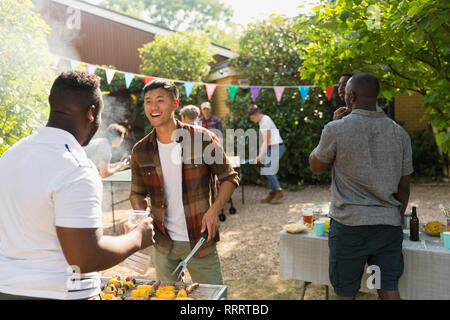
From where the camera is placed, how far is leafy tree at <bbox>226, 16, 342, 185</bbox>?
398 inches

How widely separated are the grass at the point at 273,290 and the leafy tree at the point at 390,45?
81.5 inches

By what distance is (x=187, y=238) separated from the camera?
110 inches

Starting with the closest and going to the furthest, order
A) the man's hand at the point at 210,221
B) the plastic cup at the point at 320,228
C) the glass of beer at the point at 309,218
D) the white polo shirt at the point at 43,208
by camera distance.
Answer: the white polo shirt at the point at 43,208 < the man's hand at the point at 210,221 < the plastic cup at the point at 320,228 < the glass of beer at the point at 309,218

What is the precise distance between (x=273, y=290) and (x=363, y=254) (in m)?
1.86

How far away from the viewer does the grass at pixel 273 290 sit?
4.21m

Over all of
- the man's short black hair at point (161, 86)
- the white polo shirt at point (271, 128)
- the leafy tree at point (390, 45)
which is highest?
the leafy tree at point (390, 45)

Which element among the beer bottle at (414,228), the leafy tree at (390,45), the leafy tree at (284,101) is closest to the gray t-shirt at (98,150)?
the leafy tree at (390,45)

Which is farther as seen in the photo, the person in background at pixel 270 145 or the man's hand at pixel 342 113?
the person in background at pixel 270 145

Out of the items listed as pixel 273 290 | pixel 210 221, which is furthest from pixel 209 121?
pixel 210 221

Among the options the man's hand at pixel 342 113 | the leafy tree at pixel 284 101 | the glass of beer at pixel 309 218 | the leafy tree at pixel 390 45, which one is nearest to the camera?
the leafy tree at pixel 390 45

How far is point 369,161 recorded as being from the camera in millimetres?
2684

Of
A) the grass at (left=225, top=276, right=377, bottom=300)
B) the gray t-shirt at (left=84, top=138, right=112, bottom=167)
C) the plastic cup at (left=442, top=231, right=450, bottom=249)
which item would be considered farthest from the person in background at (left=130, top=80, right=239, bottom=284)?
the gray t-shirt at (left=84, top=138, right=112, bottom=167)

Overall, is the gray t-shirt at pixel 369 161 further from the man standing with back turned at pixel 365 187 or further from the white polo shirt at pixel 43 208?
the white polo shirt at pixel 43 208
